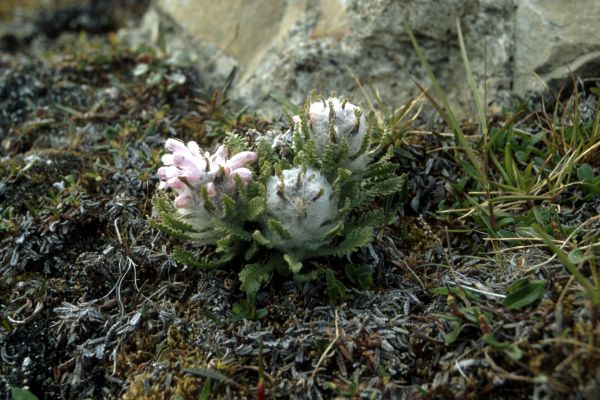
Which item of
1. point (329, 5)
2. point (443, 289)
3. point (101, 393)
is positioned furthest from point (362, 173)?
point (329, 5)

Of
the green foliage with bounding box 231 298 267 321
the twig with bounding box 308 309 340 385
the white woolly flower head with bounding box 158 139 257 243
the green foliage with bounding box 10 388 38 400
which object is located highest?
the white woolly flower head with bounding box 158 139 257 243

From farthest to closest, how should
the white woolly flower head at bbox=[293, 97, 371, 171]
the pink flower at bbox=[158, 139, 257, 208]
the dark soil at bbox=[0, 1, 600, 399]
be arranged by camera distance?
the white woolly flower head at bbox=[293, 97, 371, 171], the pink flower at bbox=[158, 139, 257, 208], the dark soil at bbox=[0, 1, 600, 399]

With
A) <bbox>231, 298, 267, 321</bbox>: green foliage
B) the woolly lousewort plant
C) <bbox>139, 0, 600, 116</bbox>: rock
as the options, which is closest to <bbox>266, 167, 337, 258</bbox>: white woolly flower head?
the woolly lousewort plant

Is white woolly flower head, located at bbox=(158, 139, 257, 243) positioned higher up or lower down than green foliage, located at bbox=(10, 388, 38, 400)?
higher up

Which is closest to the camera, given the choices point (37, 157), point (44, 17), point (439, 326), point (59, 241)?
point (439, 326)

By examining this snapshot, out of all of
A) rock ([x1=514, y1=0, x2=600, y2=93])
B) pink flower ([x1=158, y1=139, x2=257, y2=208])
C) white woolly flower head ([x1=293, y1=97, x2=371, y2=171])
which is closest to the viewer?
pink flower ([x1=158, y1=139, x2=257, y2=208])

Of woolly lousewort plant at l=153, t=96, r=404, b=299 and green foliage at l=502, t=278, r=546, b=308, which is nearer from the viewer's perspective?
green foliage at l=502, t=278, r=546, b=308

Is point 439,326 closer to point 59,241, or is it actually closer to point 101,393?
point 101,393

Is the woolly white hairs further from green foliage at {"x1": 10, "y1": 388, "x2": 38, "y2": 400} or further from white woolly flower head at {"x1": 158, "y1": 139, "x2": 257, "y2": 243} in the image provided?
green foliage at {"x1": 10, "y1": 388, "x2": 38, "y2": 400}

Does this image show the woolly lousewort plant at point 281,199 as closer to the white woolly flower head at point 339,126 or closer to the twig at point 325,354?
the white woolly flower head at point 339,126
